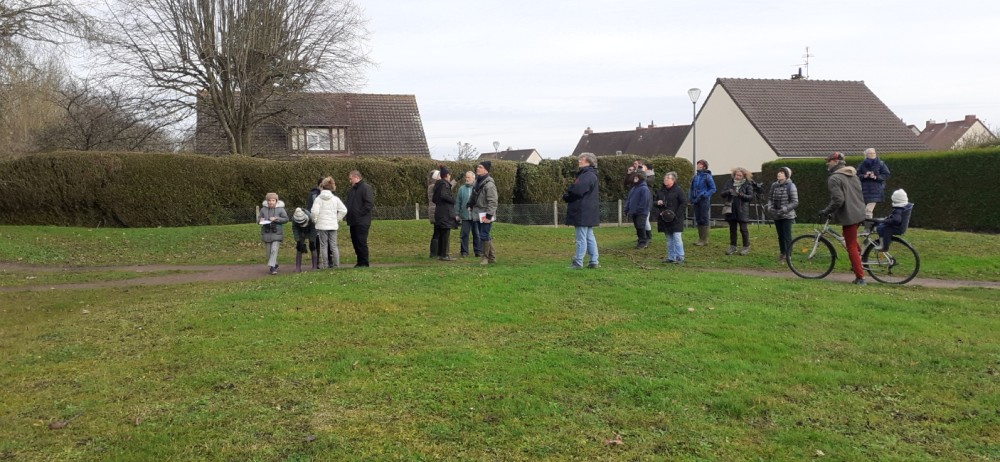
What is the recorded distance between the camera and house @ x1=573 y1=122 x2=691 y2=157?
60.7 m

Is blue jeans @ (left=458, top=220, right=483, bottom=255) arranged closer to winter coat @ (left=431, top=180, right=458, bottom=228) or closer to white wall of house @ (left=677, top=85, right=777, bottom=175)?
winter coat @ (left=431, top=180, right=458, bottom=228)

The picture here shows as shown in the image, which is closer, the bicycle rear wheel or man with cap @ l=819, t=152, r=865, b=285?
man with cap @ l=819, t=152, r=865, b=285

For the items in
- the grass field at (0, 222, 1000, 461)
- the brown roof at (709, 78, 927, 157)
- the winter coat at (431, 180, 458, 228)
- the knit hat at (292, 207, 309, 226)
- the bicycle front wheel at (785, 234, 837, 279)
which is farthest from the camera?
the brown roof at (709, 78, 927, 157)

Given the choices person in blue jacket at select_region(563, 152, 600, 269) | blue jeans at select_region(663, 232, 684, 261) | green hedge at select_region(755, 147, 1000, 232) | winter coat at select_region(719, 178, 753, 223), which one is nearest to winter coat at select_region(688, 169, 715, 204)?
winter coat at select_region(719, 178, 753, 223)

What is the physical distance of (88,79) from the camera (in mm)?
27656

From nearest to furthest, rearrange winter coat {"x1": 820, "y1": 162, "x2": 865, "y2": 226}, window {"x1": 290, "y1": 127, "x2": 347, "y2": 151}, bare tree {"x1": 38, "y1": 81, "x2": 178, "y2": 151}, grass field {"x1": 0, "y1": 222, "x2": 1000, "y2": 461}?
grass field {"x1": 0, "y1": 222, "x2": 1000, "y2": 461}
winter coat {"x1": 820, "y1": 162, "x2": 865, "y2": 226}
bare tree {"x1": 38, "y1": 81, "x2": 178, "y2": 151}
window {"x1": 290, "y1": 127, "x2": 347, "y2": 151}

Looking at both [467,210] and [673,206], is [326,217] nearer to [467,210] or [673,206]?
[467,210]

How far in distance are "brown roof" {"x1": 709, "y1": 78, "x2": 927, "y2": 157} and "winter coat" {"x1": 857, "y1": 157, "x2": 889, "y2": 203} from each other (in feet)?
74.9

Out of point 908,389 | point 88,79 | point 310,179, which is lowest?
point 908,389

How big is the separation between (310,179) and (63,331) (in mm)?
16091

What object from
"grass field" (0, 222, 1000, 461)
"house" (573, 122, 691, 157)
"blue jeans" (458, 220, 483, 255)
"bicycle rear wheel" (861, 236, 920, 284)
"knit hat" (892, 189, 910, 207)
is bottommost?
"grass field" (0, 222, 1000, 461)

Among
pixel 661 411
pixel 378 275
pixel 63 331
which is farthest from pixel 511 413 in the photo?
pixel 378 275

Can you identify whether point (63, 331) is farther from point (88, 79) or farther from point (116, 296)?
point (88, 79)

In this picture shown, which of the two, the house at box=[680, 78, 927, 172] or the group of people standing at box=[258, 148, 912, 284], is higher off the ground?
the house at box=[680, 78, 927, 172]
